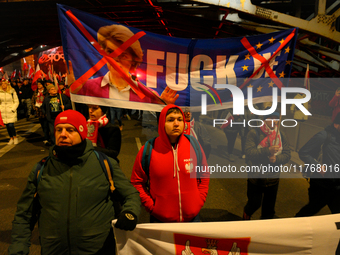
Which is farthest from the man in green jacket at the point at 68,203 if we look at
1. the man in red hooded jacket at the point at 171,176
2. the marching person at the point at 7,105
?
the marching person at the point at 7,105

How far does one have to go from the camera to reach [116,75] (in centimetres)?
325

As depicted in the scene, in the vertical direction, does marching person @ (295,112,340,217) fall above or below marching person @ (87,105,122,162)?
below

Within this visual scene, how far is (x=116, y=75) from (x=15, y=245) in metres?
2.24

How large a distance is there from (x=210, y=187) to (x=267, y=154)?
91.9 inches

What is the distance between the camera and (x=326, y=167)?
302 centimetres

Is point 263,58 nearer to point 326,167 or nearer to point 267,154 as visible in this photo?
point 267,154

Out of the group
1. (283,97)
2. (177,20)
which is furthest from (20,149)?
(283,97)

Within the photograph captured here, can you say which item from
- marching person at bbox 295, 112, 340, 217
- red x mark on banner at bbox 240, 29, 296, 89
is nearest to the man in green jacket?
marching person at bbox 295, 112, 340, 217

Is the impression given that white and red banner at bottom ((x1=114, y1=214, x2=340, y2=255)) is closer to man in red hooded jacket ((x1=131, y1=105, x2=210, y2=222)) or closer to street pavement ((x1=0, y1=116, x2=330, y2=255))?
man in red hooded jacket ((x1=131, y1=105, x2=210, y2=222))

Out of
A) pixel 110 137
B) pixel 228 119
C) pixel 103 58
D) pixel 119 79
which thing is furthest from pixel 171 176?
pixel 228 119

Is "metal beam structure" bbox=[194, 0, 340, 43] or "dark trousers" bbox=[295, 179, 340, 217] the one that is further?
"metal beam structure" bbox=[194, 0, 340, 43]

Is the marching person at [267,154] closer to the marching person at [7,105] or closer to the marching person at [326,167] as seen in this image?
the marching person at [326,167]

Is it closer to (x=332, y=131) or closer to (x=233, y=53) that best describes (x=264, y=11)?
(x=233, y=53)

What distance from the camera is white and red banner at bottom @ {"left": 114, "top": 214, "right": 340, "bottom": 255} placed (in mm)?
2076
